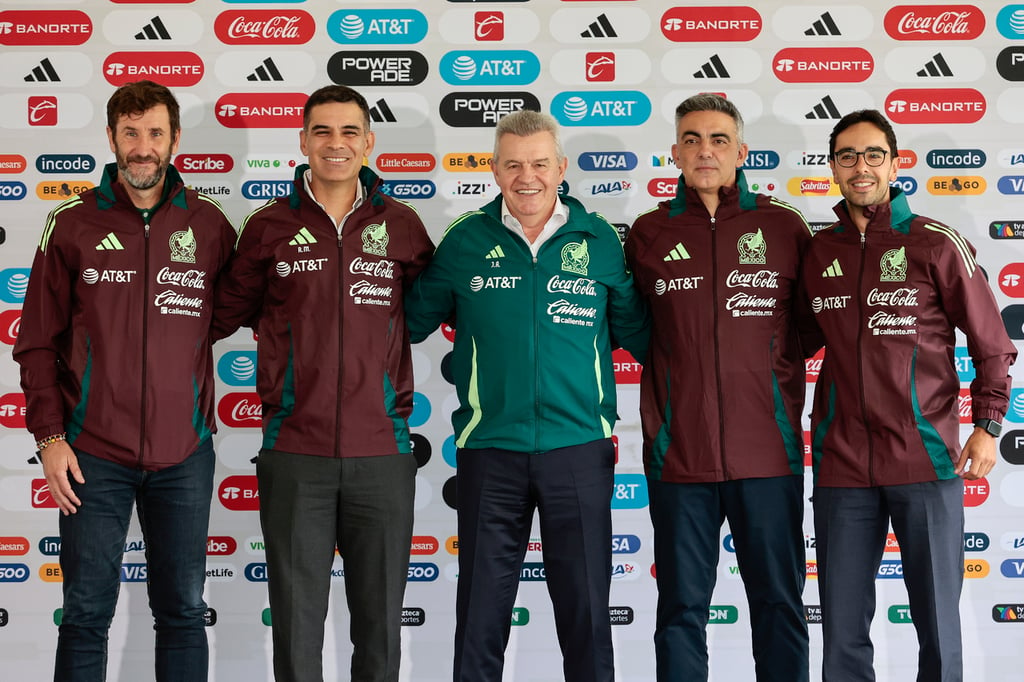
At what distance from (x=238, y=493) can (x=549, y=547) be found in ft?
4.45

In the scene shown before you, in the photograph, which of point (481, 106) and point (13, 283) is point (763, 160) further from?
point (13, 283)

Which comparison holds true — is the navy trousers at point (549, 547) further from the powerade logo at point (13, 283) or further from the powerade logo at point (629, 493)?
the powerade logo at point (13, 283)

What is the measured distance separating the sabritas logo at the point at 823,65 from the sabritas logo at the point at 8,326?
9.12 ft

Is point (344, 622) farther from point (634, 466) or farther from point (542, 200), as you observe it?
point (542, 200)

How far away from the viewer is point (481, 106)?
10.5ft

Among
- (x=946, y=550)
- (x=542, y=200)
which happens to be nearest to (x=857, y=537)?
(x=946, y=550)

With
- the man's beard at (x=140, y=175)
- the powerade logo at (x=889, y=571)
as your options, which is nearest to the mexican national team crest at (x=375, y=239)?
the man's beard at (x=140, y=175)

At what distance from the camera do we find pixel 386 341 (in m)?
2.41

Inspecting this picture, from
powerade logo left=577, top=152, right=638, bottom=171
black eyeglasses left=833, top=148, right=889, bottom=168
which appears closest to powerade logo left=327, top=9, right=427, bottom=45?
powerade logo left=577, top=152, right=638, bottom=171

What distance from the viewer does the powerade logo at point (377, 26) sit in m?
→ 3.18

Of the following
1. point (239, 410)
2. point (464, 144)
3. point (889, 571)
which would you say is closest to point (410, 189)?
point (464, 144)

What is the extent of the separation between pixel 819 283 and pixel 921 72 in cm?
125

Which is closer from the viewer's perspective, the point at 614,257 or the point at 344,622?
the point at 614,257

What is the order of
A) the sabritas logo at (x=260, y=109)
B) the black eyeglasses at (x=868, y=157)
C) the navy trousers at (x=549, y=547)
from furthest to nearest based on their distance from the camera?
the sabritas logo at (x=260, y=109) < the black eyeglasses at (x=868, y=157) < the navy trousers at (x=549, y=547)
